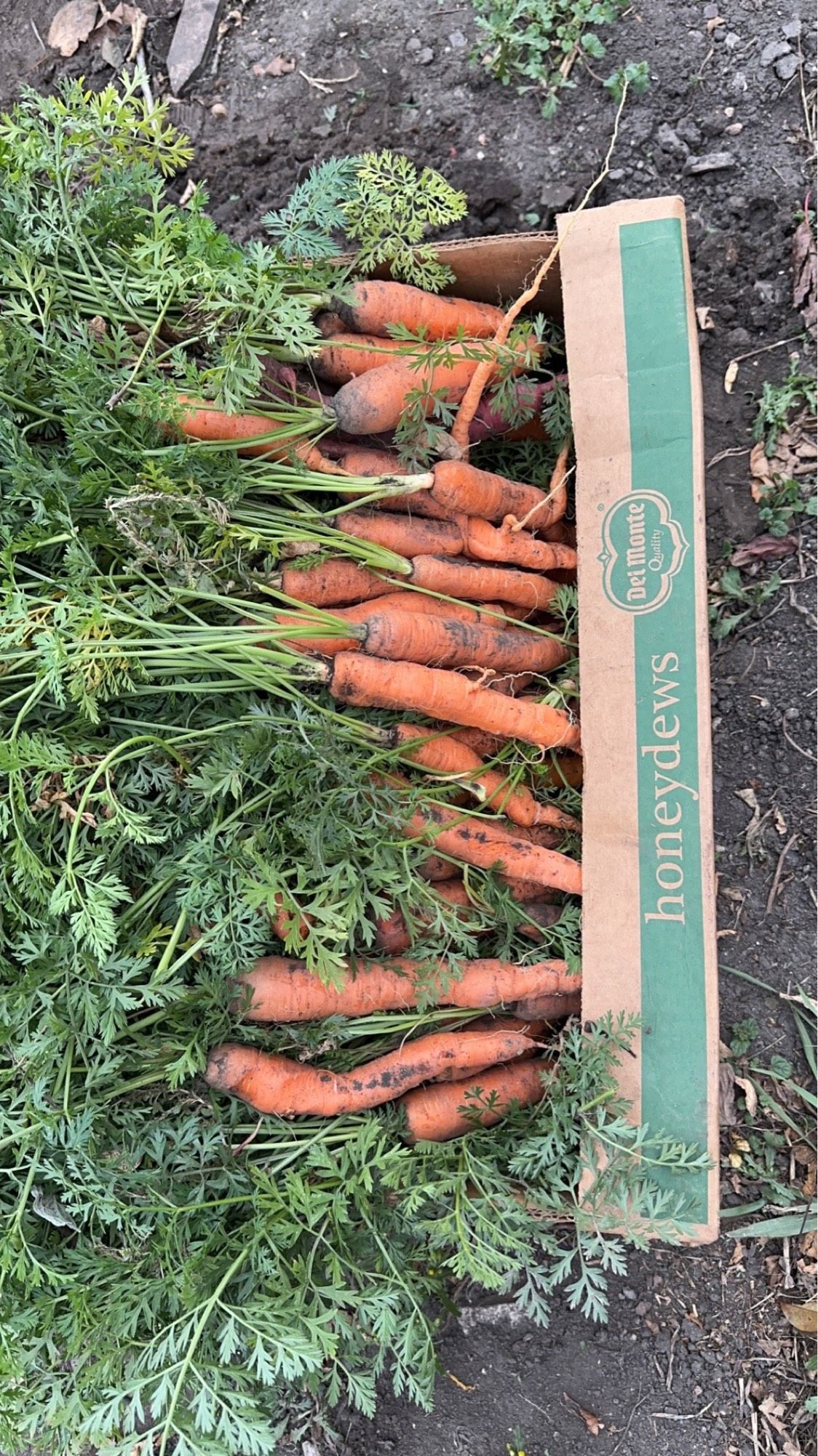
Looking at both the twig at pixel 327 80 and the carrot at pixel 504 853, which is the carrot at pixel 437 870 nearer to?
the carrot at pixel 504 853

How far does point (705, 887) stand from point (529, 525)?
1252 mm

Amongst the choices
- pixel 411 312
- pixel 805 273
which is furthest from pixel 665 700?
pixel 805 273

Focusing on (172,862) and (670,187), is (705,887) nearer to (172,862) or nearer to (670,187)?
(172,862)

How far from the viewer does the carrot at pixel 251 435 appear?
2.49 meters

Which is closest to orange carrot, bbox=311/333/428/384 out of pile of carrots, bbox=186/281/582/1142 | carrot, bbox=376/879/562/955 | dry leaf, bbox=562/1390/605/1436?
pile of carrots, bbox=186/281/582/1142

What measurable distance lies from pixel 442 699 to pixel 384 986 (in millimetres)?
862

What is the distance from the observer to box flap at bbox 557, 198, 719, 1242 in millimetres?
2420

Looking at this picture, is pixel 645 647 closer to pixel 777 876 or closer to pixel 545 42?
pixel 777 876

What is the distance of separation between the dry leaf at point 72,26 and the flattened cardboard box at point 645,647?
217cm

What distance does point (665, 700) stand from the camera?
2.48 meters

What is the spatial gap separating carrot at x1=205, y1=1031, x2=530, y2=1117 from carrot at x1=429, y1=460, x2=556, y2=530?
5.20 feet

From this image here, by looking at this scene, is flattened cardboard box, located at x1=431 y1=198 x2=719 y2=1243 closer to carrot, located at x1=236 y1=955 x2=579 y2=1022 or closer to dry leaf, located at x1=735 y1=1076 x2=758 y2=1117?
carrot, located at x1=236 y1=955 x2=579 y2=1022

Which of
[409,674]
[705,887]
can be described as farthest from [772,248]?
[705,887]

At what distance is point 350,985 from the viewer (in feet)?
8.43
